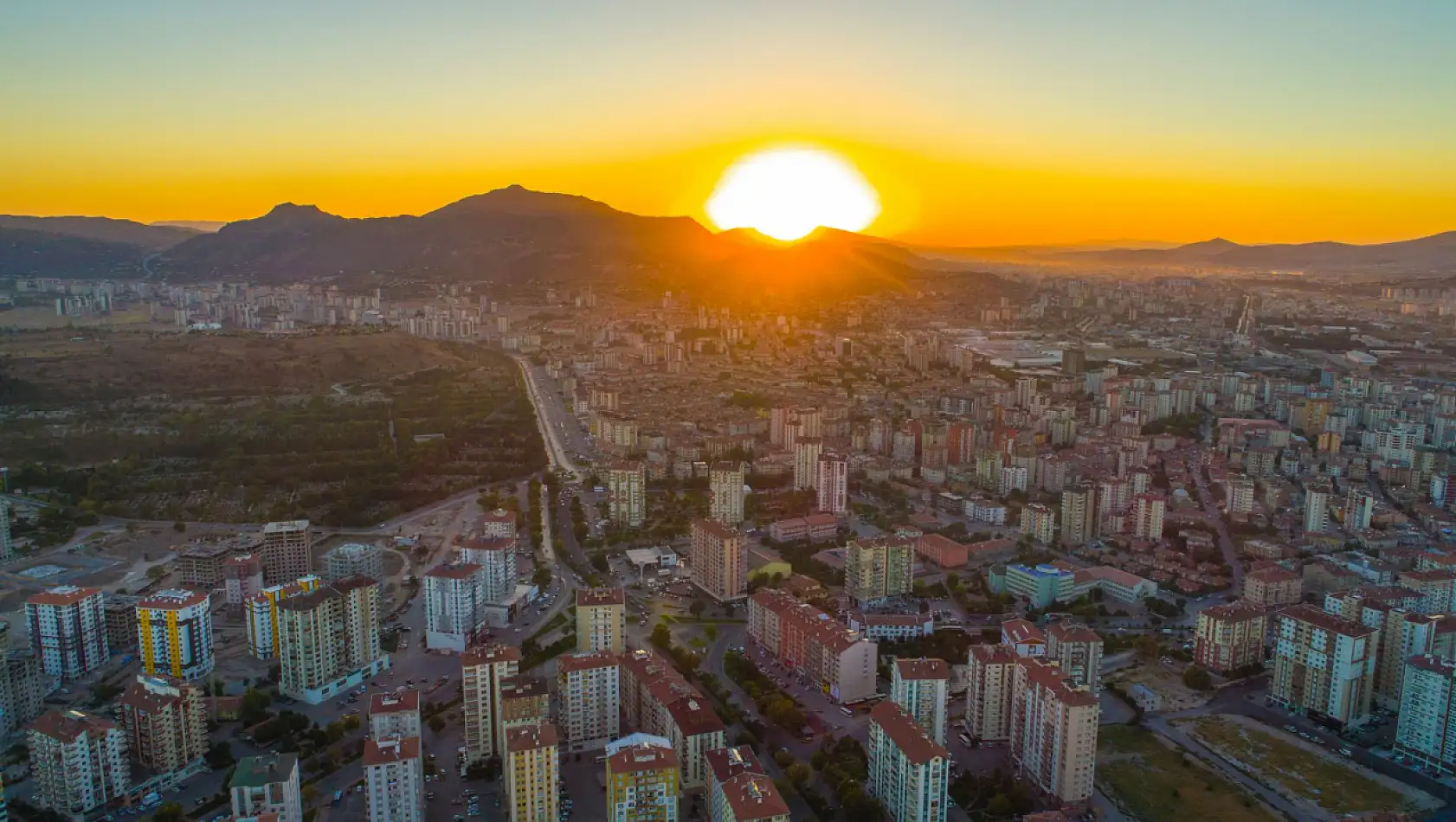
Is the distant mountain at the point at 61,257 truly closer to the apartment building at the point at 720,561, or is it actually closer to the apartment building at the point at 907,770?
the apartment building at the point at 720,561

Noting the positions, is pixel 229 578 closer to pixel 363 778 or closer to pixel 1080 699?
pixel 363 778

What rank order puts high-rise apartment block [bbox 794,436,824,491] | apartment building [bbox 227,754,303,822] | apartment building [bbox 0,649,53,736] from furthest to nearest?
high-rise apartment block [bbox 794,436,824,491], apartment building [bbox 0,649,53,736], apartment building [bbox 227,754,303,822]

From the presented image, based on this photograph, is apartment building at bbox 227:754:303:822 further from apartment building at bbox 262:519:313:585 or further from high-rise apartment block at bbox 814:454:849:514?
high-rise apartment block at bbox 814:454:849:514

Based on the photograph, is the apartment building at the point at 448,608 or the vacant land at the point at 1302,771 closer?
the vacant land at the point at 1302,771

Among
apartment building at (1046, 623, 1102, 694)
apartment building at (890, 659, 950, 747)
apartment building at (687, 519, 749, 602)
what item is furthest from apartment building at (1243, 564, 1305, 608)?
apartment building at (687, 519, 749, 602)

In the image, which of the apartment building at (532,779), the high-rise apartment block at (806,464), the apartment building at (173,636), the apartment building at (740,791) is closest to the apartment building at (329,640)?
the apartment building at (173,636)
